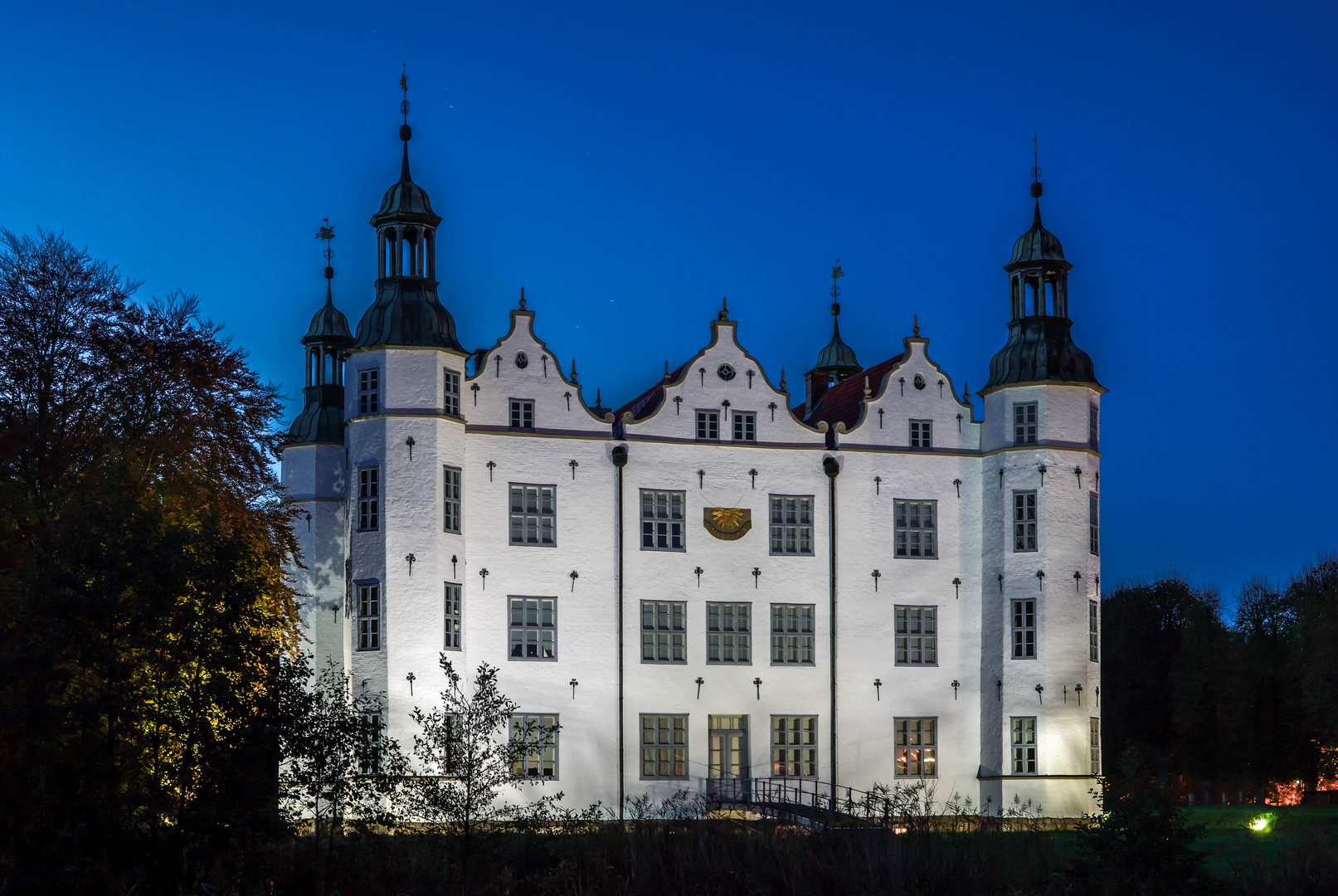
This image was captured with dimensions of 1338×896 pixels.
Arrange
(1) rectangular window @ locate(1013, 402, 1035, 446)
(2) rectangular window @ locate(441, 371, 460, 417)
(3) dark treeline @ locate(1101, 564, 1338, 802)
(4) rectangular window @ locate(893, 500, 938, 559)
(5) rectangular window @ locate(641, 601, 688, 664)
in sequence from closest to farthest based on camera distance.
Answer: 1. (2) rectangular window @ locate(441, 371, 460, 417)
2. (5) rectangular window @ locate(641, 601, 688, 664)
3. (1) rectangular window @ locate(1013, 402, 1035, 446)
4. (4) rectangular window @ locate(893, 500, 938, 559)
5. (3) dark treeline @ locate(1101, 564, 1338, 802)

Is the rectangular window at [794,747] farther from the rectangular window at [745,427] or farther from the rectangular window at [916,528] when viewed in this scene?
the rectangular window at [745,427]

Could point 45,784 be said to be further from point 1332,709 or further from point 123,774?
point 1332,709

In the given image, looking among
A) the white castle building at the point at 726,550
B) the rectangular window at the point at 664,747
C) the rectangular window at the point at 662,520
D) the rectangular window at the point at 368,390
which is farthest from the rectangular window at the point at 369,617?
the rectangular window at the point at 664,747

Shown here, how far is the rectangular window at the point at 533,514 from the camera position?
124 ft

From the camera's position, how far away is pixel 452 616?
36.4 meters

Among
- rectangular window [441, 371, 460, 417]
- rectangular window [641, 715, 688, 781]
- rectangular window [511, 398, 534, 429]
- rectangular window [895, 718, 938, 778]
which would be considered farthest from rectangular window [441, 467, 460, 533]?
rectangular window [895, 718, 938, 778]

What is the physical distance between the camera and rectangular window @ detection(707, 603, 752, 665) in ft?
126

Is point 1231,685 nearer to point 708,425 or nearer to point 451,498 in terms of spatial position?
point 708,425

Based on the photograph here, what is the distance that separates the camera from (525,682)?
3712 cm

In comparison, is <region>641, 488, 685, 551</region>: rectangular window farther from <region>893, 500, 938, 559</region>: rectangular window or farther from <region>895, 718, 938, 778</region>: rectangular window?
<region>895, 718, 938, 778</region>: rectangular window

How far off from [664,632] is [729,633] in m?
1.66

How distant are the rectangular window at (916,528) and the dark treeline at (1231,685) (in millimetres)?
18344

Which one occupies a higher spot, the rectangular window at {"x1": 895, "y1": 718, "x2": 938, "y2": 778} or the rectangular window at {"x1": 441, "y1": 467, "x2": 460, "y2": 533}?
the rectangular window at {"x1": 441, "y1": 467, "x2": 460, "y2": 533}

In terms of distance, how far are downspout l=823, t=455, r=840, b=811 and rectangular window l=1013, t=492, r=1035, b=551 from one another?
4.54 metres
